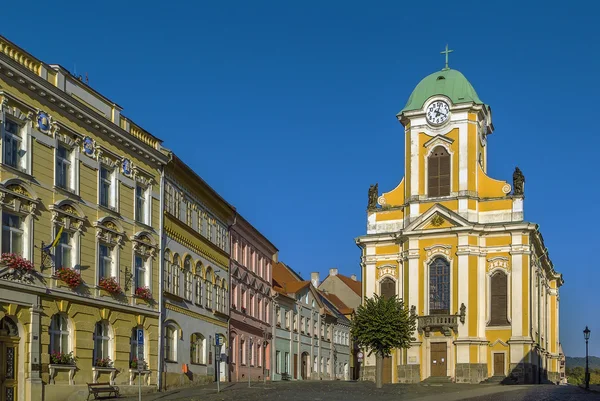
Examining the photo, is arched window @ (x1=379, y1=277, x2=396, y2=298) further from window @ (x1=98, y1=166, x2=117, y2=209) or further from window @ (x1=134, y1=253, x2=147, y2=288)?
window @ (x1=98, y1=166, x2=117, y2=209)

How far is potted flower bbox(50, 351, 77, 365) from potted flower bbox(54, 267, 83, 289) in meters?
2.17

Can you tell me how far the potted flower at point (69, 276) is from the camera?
28719 millimetres

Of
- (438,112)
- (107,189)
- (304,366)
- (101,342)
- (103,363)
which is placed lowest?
(304,366)

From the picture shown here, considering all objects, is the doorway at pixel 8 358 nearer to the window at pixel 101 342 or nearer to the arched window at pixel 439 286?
the window at pixel 101 342

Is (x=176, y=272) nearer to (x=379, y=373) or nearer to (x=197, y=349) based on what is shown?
(x=197, y=349)

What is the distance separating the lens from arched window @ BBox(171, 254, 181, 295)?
3950cm

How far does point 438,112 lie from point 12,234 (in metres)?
44.9

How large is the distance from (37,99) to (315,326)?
5311 cm

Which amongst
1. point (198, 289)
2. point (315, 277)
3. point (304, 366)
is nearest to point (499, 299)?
point (304, 366)

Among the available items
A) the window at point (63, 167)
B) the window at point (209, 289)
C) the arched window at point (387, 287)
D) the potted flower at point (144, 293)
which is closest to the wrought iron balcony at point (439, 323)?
the arched window at point (387, 287)

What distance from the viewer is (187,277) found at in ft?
137

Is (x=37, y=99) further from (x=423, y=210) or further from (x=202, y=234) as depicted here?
(x=423, y=210)

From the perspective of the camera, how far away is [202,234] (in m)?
44.9

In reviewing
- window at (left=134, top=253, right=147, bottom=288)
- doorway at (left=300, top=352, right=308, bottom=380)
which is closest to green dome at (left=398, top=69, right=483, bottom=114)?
doorway at (left=300, top=352, right=308, bottom=380)
